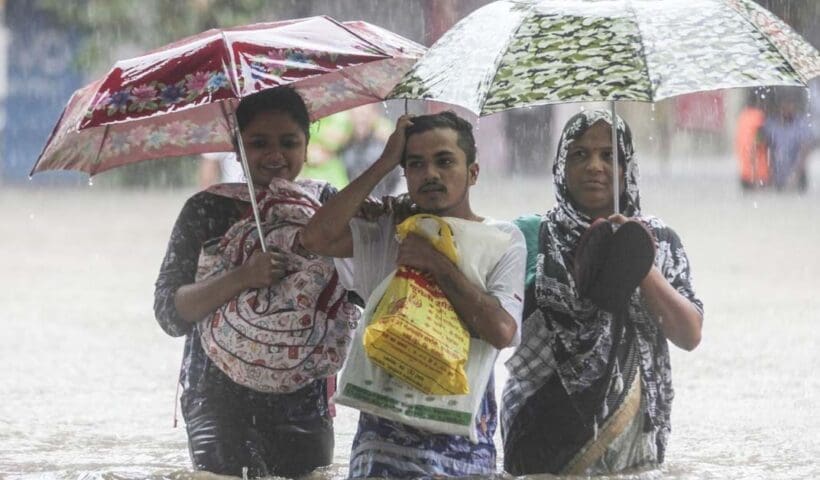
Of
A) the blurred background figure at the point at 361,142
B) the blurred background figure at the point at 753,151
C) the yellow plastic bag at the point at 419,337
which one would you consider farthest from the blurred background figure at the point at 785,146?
the yellow plastic bag at the point at 419,337

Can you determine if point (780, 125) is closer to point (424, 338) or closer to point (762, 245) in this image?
point (762, 245)

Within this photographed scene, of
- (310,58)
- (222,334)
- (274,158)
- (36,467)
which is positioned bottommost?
(36,467)

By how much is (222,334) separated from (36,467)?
1779mm

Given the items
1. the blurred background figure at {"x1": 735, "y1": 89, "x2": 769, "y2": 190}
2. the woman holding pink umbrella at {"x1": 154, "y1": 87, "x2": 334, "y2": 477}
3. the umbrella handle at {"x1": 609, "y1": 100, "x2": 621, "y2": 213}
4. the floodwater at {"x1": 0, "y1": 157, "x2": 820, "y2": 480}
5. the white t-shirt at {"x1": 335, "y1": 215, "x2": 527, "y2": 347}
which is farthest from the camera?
the blurred background figure at {"x1": 735, "y1": 89, "x2": 769, "y2": 190}

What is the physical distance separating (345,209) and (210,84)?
1.93ft

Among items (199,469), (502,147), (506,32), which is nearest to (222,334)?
(199,469)

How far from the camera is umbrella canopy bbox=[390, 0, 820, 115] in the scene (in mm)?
4234

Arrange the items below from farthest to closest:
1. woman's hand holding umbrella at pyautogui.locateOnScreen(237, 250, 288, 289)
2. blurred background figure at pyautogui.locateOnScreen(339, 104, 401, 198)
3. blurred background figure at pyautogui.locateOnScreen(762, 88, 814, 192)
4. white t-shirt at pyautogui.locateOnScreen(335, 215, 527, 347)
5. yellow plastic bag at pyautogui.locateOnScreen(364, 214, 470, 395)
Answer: blurred background figure at pyautogui.locateOnScreen(762, 88, 814, 192) < blurred background figure at pyautogui.locateOnScreen(339, 104, 401, 198) < woman's hand holding umbrella at pyautogui.locateOnScreen(237, 250, 288, 289) < white t-shirt at pyautogui.locateOnScreen(335, 215, 527, 347) < yellow plastic bag at pyautogui.locateOnScreen(364, 214, 470, 395)

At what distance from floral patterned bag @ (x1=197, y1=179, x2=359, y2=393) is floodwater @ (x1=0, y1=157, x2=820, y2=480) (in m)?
0.44

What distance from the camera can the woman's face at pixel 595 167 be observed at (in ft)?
15.2

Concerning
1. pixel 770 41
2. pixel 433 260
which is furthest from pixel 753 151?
pixel 433 260

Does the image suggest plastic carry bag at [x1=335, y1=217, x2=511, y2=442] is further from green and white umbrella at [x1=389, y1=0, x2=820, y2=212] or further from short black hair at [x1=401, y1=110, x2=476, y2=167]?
green and white umbrella at [x1=389, y1=0, x2=820, y2=212]

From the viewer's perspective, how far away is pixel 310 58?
4773 mm

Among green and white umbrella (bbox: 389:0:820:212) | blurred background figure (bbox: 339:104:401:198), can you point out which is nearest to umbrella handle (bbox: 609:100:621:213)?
green and white umbrella (bbox: 389:0:820:212)
